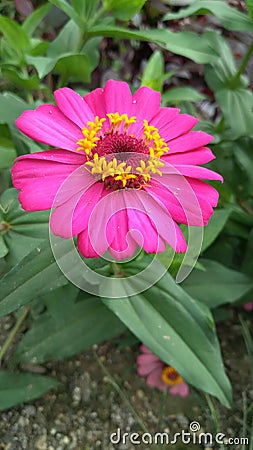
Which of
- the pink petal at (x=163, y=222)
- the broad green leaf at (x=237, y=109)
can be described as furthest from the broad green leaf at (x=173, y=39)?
the pink petal at (x=163, y=222)

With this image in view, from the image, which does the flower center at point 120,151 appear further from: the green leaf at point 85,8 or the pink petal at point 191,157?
the green leaf at point 85,8

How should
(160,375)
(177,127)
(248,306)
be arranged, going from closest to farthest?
(177,127), (160,375), (248,306)

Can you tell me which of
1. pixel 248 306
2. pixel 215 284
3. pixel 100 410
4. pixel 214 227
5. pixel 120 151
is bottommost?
pixel 100 410

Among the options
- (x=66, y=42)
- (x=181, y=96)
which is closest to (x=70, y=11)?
(x=66, y=42)

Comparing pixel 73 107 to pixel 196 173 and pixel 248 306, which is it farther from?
pixel 248 306

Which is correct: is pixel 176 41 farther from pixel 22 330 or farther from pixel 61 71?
pixel 22 330

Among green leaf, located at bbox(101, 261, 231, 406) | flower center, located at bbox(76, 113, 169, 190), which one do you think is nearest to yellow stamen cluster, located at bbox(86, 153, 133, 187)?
flower center, located at bbox(76, 113, 169, 190)

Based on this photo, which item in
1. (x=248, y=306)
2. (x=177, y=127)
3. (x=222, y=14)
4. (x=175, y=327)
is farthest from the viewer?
(x=248, y=306)
